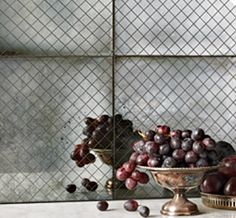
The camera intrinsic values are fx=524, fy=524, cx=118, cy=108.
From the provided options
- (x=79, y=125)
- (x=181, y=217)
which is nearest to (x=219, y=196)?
(x=181, y=217)

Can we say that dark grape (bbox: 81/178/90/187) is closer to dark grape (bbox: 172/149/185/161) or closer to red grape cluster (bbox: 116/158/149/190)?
red grape cluster (bbox: 116/158/149/190)

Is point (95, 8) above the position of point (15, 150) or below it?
above

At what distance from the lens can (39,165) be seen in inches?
68.8

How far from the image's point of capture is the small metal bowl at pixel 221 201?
1.51 metres

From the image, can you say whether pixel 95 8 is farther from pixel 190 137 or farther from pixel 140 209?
pixel 140 209

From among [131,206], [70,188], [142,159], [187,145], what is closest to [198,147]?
[187,145]

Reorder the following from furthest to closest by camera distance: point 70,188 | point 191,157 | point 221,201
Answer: point 70,188 → point 221,201 → point 191,157

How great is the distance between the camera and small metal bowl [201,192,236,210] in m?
1.51

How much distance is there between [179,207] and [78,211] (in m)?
0.30

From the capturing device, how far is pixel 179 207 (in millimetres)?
1480

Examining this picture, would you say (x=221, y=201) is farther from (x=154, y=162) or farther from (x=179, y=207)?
(x=154, y=162)

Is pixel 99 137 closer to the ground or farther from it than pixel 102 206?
farther from it

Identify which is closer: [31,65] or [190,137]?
[190,137]

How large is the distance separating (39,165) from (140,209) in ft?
1.45
